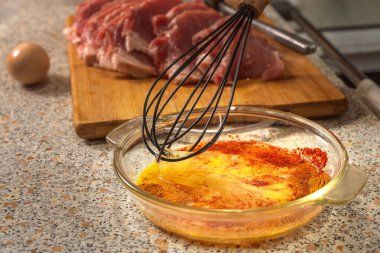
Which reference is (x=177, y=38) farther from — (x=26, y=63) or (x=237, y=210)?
(x=237, y=210)

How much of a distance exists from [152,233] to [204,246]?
90 millimetres

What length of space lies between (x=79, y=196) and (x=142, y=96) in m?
0.42

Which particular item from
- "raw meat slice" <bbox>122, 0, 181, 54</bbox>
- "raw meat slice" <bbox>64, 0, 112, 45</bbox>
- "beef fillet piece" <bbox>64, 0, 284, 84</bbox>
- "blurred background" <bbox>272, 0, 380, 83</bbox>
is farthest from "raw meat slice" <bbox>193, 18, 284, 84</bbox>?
"blurred background" <bbox>272, 0, 380, 83</bbox>

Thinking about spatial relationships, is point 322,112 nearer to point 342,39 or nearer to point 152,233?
point 152,233

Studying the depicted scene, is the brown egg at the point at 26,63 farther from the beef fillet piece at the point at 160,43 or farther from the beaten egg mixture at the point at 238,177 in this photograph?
the beaten egg mixture at the point at 238,177

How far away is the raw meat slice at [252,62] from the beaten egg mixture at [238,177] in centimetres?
39

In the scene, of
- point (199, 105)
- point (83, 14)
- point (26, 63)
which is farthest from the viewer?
point (83, 14)

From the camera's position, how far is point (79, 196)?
107 centimetres

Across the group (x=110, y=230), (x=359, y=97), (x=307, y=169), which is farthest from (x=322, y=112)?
(x=110, y=230)

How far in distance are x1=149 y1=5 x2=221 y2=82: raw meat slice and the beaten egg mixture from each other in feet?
1.50

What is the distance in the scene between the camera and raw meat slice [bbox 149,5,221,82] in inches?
60.2

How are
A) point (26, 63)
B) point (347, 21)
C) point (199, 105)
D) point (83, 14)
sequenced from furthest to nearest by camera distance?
point (347, 21)
point (83, 14)
point (26, 63)
point (199, 105)

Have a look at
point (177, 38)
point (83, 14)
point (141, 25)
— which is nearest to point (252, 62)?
point (177, 38)

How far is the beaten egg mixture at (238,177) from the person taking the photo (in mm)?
941
